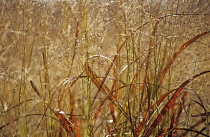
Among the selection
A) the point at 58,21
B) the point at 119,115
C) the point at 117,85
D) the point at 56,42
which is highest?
the point at 58,21

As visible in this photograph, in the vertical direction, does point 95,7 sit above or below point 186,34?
above

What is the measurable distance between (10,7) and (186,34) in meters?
1.00

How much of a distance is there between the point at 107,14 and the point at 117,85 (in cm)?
37

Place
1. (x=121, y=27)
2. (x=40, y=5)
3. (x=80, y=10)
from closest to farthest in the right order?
(x=80, y=10) < (x=121, y=27) < (x=40, y=5)

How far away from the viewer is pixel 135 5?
1.59m

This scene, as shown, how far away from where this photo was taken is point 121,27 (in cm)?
164

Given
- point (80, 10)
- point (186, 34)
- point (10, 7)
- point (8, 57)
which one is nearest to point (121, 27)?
point (80, 10)

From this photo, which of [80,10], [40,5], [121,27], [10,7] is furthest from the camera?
[10,7]

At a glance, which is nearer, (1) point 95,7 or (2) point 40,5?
(1) point 95,7

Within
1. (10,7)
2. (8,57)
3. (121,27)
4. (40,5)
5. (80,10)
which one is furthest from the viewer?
(8,57)

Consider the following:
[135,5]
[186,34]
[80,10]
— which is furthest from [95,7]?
[186,34]

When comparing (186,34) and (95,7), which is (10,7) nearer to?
(95,7)

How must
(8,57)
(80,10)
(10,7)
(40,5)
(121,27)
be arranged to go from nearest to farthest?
(80,10)
(121,27)
(40,5)
(10,7)
(8,57)

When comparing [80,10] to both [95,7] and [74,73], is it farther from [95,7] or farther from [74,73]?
[74,73]
